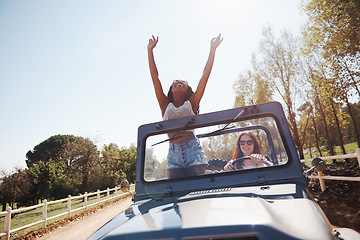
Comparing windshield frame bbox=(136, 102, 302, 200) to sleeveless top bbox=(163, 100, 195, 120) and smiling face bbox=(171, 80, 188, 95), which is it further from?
smiling face bbox=(171, 80, 188, 95)

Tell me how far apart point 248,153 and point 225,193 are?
95 cm

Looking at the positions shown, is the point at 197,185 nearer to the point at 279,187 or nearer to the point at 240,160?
the point at 240,160

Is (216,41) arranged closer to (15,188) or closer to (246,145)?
(246,145)

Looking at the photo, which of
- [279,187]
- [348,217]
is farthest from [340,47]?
[279,187]

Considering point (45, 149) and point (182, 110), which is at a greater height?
point (45, 149)

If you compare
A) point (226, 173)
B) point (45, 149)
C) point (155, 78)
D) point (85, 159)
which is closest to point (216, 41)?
point (155, 78)

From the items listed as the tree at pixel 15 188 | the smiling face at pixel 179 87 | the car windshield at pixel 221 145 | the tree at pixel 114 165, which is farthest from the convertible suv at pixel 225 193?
the tree at pixel 114 165

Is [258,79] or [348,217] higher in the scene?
[258,79]

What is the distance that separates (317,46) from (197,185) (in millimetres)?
9290

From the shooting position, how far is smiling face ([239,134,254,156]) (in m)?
2.38

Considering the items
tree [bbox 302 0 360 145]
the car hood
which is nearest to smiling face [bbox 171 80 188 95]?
the car hood

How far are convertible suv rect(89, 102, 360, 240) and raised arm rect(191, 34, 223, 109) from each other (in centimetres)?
56

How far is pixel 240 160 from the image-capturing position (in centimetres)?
222

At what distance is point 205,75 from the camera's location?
114 inches
